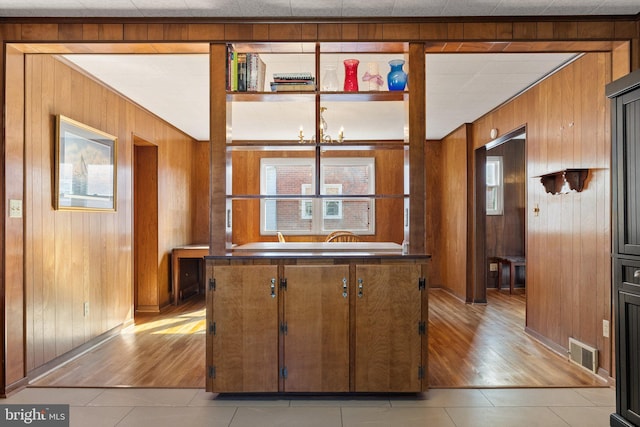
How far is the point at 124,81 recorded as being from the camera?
4.06 metres

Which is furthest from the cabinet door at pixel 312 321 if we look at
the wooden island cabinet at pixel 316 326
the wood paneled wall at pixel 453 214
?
the wood paneled wall at pixel 453 214

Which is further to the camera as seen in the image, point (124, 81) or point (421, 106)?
Result: point (124, 81)

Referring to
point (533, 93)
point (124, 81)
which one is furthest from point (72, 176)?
point (533, 93)

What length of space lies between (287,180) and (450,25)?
481cm

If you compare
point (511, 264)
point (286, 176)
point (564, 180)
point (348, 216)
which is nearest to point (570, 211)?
point (564, 180)

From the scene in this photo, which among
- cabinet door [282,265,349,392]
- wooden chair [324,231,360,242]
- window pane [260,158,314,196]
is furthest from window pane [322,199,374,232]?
cabinet door [282,265,349,392]

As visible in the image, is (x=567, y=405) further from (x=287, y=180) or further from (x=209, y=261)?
(x=287, y=180)

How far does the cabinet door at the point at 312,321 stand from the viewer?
2.72 meters

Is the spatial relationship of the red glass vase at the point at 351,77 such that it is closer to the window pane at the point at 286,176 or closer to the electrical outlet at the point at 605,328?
the electrical outlet at the point at 605,328

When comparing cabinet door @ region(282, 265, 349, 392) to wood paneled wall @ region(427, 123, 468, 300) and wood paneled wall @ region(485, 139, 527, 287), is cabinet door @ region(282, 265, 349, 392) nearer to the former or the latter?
wood paneled wall @ region(427, 123, 468, 300)

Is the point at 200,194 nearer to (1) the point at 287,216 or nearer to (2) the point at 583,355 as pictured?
(1) the point at 287,216

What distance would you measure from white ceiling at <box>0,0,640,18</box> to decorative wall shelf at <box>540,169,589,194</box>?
1.13 m

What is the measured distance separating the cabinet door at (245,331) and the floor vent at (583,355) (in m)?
2.31

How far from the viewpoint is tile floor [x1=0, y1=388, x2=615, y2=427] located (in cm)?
249
